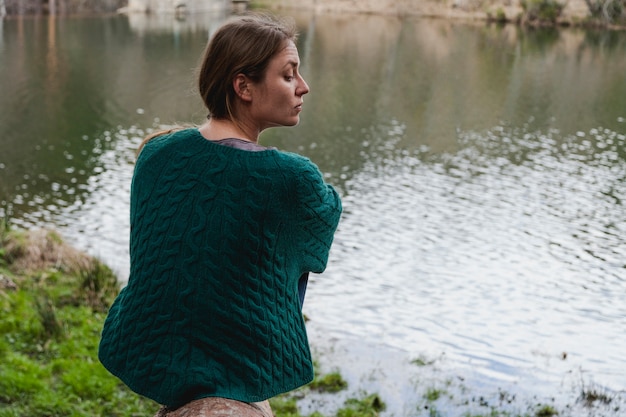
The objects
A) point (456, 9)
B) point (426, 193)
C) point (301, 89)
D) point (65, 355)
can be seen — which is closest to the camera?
point (301, 89)

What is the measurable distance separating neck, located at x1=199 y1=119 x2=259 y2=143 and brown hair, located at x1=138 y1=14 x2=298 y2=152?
1 centimetres

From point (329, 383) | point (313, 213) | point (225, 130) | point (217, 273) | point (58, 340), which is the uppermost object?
point (225, 130)

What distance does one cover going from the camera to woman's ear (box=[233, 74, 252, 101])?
5.91ft

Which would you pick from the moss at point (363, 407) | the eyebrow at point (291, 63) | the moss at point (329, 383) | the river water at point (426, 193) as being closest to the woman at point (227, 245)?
the eyebrow at point (291, 63)

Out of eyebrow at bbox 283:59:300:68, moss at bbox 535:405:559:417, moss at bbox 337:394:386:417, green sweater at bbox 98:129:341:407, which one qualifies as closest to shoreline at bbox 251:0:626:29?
moss at bbox 535:405:559:417

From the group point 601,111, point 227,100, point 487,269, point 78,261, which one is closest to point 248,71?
point 227,100

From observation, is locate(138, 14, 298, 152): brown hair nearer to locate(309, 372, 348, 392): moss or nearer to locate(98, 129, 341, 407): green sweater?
locate(98, 129, 341, 407): green sweater

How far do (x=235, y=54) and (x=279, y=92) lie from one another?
13cm

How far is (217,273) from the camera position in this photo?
5.70ft

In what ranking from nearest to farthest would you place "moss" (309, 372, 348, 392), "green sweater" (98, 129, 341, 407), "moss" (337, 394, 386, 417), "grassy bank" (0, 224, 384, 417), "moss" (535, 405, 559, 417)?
1. "green sweater" (98, 129, 341, 407)
2. "grassy bank" (0, 224, 384, 417)
3. "moss" (337, 394, 386, 417)
4. "moss" (535, 405, 559, 417)
5. "moss" (309, 372, 348, 392)

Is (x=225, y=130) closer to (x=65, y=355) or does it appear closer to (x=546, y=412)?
(x=65, y=355)

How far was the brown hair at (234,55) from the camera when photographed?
1.79 metres

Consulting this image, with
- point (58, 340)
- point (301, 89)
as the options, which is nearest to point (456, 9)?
point (58, 340)

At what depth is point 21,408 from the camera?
4.43 m
